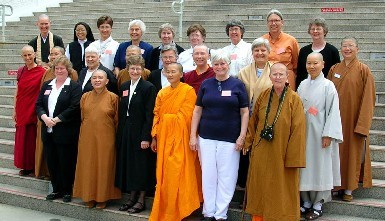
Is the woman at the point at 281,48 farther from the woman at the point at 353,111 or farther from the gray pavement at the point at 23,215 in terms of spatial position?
the gray pavement at the point at 23,215

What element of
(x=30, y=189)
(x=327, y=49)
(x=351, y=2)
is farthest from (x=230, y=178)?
(x=351, y=2)

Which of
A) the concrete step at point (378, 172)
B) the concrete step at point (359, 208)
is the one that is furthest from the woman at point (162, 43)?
the concrete step at point (378, 172)

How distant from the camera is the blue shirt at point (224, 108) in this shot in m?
4.42

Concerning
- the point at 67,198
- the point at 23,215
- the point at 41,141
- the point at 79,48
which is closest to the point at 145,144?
the point at 67,198

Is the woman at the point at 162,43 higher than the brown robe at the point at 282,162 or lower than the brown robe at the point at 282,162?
higher

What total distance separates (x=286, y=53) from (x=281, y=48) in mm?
76

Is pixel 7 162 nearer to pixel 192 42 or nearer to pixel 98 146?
pixel 98 146

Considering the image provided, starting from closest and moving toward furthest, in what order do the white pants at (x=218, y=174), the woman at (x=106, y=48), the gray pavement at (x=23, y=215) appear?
the white pants at (x=218, y=174), the gray pavement at (x=23, y=215), the woman at (x=106, y=48)

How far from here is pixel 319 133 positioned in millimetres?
4402

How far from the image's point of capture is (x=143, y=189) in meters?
4.97

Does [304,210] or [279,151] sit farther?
[304,210]

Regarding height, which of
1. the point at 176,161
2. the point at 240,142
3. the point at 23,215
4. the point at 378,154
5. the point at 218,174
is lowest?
the point at 23,215

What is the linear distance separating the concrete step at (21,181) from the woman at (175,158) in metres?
1.84

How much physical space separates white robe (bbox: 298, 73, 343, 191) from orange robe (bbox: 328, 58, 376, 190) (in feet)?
1.07
